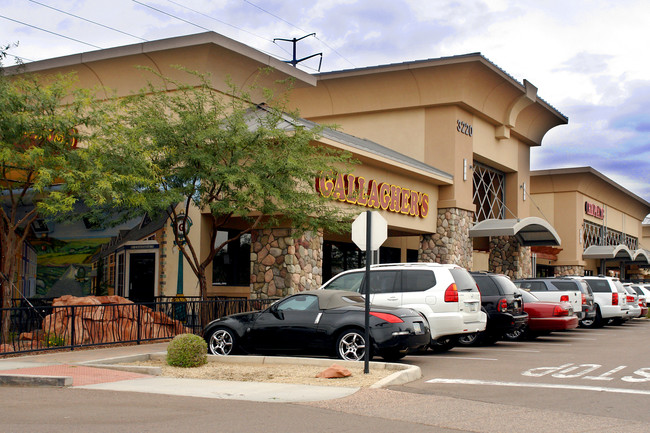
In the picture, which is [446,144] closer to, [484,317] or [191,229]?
[191,229]

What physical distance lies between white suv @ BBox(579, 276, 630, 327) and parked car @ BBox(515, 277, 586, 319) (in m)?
2.98

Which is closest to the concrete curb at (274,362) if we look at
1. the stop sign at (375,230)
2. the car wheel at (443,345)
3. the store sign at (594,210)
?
the stop sign at (375,230)

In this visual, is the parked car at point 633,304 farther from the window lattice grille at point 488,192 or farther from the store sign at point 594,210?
the store sign at point 594,210

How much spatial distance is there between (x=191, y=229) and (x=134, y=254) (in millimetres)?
2195

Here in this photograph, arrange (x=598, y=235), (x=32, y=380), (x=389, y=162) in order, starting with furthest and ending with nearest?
(x=598, y=235)
(x=389, y=162)
(x=32, y=380)

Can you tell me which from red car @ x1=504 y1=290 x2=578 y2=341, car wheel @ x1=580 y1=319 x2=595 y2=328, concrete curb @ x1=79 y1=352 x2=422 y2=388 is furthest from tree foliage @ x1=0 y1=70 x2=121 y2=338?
car wheel @ x1=580 y1=319 x2=595 y2=328

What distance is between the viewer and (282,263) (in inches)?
865

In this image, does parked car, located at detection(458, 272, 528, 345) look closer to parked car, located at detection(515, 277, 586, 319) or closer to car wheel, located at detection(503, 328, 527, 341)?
car wheel, located at detection(503, 328, 527, 341)

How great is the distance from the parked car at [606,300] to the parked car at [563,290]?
7.82 ft

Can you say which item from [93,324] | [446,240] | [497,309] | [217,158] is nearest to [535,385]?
[497,309]

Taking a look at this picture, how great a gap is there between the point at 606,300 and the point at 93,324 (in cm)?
1820

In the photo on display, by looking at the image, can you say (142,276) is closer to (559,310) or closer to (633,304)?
(559,310)

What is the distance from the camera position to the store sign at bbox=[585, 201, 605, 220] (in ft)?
159

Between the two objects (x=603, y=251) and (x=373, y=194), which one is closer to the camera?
(x=373, y=194)
